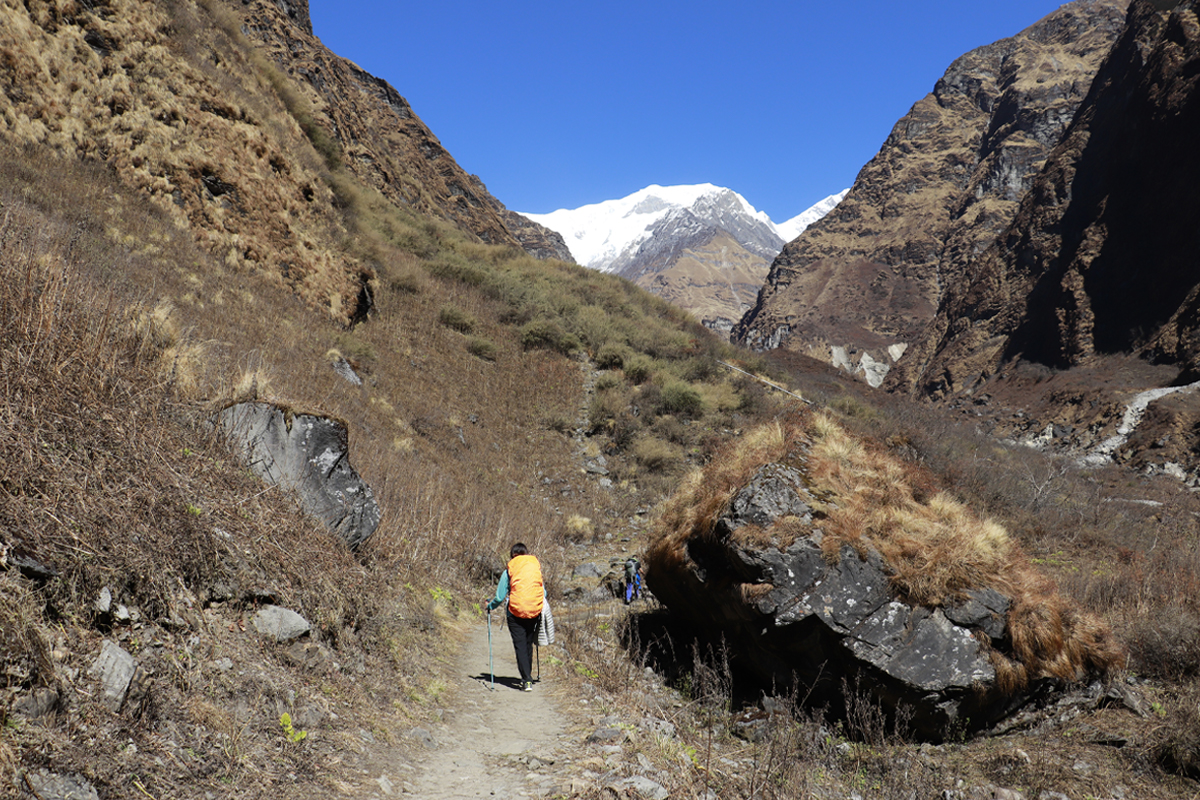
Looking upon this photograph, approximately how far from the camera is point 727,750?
527 cm

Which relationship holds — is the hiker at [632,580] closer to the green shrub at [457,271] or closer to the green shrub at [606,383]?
the green shrub at [606,383]

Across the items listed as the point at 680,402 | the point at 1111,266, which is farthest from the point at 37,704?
the point at 1111,266

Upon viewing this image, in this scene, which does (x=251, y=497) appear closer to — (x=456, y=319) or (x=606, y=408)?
(x=606, y=408)

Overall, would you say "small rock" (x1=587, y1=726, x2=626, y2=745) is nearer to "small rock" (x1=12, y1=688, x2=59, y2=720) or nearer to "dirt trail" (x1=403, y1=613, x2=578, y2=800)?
"dirt trail" (x1=403, y1=613, x2=578, y2=800)

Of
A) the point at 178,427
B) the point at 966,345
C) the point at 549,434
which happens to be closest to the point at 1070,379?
the point at 966,345

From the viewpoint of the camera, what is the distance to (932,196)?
10194 cm

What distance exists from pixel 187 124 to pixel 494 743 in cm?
1580

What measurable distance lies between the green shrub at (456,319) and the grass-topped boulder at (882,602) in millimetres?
16441

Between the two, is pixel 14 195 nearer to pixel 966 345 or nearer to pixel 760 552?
pixel 760 552

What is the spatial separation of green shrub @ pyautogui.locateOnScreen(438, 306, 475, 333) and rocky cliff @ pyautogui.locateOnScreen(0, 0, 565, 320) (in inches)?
123

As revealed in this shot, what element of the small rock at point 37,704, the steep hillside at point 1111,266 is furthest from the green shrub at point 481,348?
the steep hillside at point 1111,266

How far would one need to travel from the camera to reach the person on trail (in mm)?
5984

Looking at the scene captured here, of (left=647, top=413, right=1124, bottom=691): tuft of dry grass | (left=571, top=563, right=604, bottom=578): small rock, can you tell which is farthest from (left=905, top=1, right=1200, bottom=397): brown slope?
(left=647, top=413, right=1124, bottom=691): tuft of dry grass

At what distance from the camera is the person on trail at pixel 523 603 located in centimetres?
598
